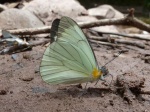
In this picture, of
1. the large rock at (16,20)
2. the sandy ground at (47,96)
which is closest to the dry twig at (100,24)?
the large rock at (16,20)

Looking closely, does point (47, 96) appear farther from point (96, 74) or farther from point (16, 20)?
point (16, 20)

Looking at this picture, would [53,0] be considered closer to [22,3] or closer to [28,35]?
[22,3]

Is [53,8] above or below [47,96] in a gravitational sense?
below

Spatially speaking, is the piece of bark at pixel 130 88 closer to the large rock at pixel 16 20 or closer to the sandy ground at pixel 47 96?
the sandy ground at pixel 47 96

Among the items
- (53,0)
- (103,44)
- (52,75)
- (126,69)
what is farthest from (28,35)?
(53,0)

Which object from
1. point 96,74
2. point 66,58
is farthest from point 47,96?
point 96,74

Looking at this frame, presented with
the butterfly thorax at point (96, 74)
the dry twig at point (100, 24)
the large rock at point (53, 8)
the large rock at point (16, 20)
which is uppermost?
the butterfly thorax at point (96, 74)

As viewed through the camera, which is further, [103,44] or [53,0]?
[53,0]

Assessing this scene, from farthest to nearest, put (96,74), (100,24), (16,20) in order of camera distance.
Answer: (16,20), (100,24), (96,74)
